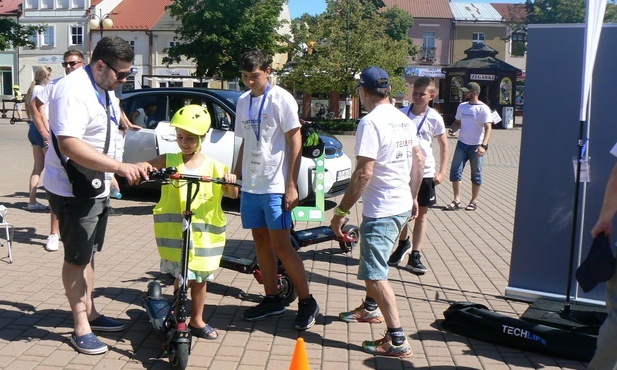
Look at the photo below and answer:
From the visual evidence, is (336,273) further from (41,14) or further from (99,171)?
(41,14)

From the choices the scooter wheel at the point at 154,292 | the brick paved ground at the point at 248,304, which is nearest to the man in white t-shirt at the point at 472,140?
the brick paved ground at the point at 248,304

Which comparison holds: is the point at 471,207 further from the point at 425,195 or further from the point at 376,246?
the point at 376,246

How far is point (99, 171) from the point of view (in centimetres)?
430

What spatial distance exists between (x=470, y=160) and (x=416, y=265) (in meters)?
4.71

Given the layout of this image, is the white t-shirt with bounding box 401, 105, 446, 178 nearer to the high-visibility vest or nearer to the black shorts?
the black shorts

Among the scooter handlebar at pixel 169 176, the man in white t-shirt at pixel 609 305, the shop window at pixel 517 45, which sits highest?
the shop window at pixel 517 45

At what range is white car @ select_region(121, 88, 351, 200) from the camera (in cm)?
994

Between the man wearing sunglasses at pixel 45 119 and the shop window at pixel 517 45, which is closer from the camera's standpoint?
the man wearing sunglasses at pixel 45 119

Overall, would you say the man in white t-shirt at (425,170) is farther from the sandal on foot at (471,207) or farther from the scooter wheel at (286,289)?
the sandal on foot at (471,207)

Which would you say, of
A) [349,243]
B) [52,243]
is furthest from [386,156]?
[52,243]

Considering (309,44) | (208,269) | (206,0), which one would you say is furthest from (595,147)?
(206,0)

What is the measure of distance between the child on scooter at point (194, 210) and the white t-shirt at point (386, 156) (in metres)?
0.88

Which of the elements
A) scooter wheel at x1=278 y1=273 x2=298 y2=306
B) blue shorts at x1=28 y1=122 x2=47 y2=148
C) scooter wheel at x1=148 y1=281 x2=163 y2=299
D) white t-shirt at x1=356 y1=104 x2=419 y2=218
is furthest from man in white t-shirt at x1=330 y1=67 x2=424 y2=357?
blue shorts at x1=28 y1=122 x2=47 y2=148

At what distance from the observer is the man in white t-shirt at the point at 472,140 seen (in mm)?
11070
